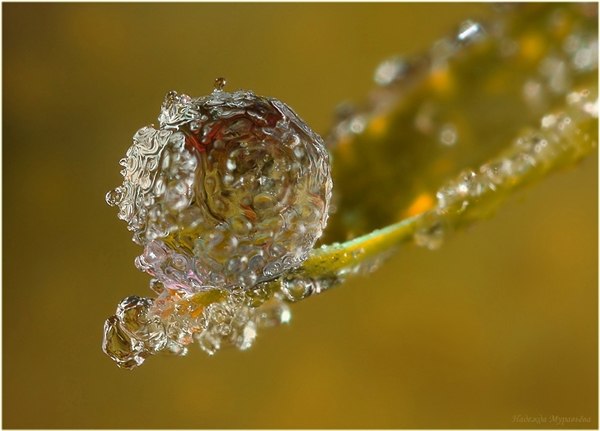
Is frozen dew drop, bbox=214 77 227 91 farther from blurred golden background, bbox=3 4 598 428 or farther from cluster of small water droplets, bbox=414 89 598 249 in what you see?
blurred golden background, bbox=3 4 598 428

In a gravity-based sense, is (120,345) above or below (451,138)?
below

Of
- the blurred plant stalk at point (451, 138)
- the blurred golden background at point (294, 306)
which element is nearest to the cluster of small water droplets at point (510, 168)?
the blurred plant stalk at point (451, 138)

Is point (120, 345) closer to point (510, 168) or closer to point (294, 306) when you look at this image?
point (510, 168)

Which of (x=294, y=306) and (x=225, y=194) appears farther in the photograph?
(x=294, y=306)

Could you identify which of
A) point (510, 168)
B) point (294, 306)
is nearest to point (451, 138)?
point (510, 168)

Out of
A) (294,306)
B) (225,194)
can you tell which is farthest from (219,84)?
(294,306)

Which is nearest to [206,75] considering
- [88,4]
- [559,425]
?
[88,4]

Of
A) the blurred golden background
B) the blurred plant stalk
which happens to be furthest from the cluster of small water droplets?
the blurred golden background

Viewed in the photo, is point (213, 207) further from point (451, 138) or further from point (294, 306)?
point (294, 306)
